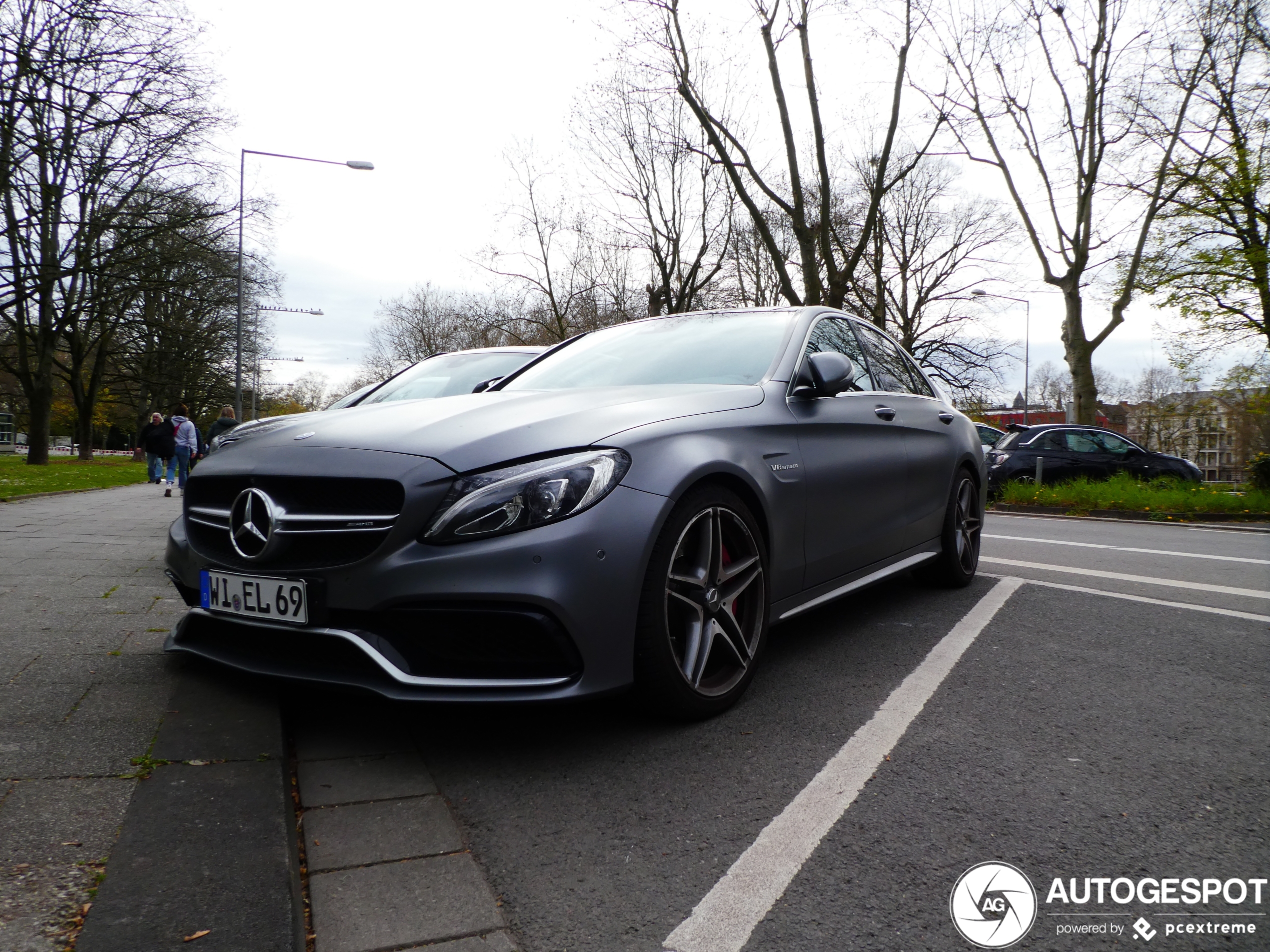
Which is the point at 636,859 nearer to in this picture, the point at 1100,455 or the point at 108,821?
the point at 108,821

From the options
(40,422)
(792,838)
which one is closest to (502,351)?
(792,838)

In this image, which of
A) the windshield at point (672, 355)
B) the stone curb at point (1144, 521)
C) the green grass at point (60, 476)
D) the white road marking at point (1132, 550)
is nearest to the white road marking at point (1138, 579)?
the white road marking at point (1132, 550)

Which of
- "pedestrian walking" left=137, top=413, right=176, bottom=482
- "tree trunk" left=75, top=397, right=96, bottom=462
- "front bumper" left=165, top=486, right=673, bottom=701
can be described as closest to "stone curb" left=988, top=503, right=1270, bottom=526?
"front bumper" left=165, top=486, right=673, bottom=701

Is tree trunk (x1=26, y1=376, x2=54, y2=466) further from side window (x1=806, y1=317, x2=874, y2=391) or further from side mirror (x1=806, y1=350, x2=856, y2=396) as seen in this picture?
side mirror (x1=806, y1=350, x2=856, y2=396)

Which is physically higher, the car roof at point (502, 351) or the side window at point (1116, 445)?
the car roof at point (502, 351)

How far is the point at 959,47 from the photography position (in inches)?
805

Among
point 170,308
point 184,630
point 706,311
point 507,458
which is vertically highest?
point 170,308

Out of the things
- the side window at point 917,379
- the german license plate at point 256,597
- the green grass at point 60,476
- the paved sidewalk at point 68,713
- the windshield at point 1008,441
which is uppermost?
the side window at point 917,379

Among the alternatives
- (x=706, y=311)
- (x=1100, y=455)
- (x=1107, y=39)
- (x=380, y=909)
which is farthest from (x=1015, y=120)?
(x=380, y=909)

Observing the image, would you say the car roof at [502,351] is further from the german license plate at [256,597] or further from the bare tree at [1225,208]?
the bare tree at [1225,208]

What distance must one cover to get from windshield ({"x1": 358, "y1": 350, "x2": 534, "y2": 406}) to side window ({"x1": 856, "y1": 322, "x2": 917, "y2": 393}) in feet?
8.12

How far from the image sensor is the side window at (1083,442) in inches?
653

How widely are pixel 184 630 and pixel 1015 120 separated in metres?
23.7

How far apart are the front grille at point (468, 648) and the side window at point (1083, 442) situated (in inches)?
638
